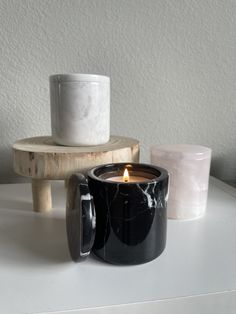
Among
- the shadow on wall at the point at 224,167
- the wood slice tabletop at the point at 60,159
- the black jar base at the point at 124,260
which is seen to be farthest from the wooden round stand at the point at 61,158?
the shadow on wall at the point at 224,167

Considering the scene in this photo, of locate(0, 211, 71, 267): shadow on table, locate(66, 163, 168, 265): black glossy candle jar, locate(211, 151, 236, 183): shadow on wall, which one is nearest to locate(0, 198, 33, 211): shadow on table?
locate(0, 211, 71, 267): shadow on table

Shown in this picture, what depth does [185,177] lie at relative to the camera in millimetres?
377

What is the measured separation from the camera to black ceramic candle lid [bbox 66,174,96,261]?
262mm

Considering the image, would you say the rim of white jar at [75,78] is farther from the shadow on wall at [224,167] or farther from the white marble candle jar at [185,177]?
the shadow on wall at [224,167]

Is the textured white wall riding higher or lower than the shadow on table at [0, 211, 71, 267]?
higher

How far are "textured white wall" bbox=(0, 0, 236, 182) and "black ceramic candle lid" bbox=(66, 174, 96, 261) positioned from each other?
28 cm

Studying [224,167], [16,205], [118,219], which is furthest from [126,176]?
[224,167]

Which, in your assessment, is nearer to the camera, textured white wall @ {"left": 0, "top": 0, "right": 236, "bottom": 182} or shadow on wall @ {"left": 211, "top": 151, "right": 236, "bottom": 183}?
textured white wall @ {"left": 0, "top": 0, "right": 236, "bottom": 182}

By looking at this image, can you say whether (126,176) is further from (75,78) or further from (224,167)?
(224,167)

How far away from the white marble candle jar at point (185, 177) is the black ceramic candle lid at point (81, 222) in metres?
0.14

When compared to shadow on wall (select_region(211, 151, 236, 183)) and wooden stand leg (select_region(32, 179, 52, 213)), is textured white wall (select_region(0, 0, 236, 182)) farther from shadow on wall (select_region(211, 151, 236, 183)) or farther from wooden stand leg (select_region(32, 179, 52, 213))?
wooden stand leg (select_region(32, 179, 52, 213))

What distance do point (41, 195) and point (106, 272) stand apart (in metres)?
0.17

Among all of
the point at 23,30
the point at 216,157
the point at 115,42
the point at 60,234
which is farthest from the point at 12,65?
the point at 216,157

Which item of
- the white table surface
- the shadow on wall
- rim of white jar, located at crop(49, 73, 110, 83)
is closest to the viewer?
the white table surface
